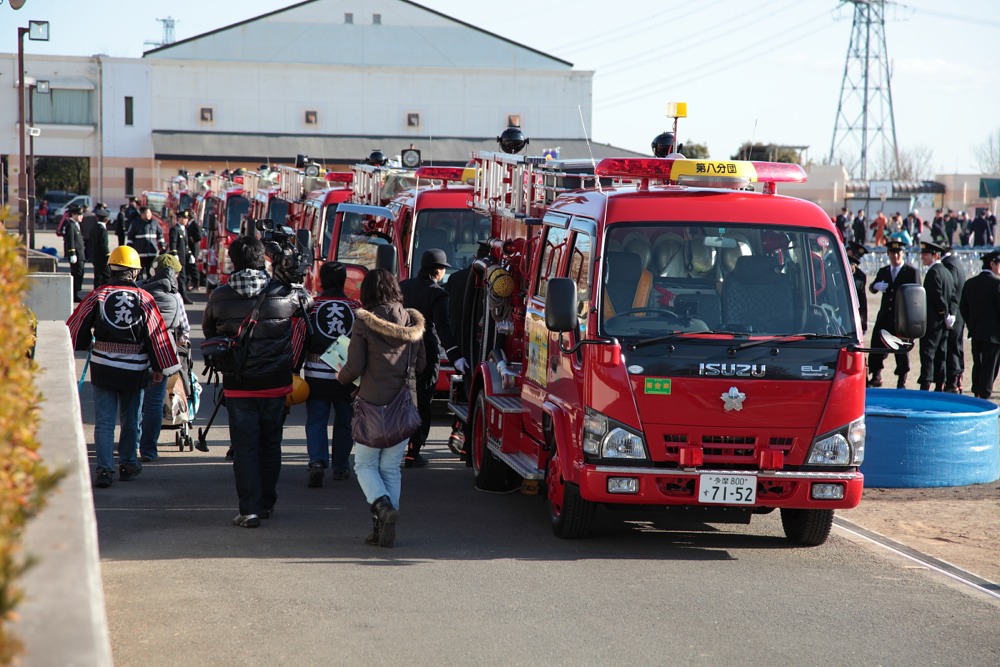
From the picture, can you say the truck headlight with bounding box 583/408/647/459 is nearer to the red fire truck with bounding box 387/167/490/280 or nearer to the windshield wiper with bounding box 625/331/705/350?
the windshield wiper with bounding box 625/331/705/350

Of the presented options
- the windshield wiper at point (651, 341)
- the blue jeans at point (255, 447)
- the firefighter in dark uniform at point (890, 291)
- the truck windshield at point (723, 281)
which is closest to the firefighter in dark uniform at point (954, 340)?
the firefighter in dark uniform at point (890, 291)

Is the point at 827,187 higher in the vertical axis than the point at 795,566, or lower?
higher

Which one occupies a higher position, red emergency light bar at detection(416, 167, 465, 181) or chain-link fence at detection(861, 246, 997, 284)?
red emergency light bar at detection(416, 167, 465, 181)

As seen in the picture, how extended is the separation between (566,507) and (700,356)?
54.1 inches

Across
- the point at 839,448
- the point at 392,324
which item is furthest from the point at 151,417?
the point at 839,448

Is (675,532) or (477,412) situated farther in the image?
(477,412)

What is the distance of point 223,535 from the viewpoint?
839cm

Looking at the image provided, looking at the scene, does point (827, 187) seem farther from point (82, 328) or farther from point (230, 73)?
point (82, 328)

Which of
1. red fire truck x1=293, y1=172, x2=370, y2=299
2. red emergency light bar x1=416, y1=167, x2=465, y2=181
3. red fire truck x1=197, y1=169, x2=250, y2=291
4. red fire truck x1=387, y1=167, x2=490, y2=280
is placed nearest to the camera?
red fire truck x1=387, y1=167, x2=490, y2=280

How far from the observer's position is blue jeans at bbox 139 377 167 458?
35.1 feet

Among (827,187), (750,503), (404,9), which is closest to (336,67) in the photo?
(404,9)

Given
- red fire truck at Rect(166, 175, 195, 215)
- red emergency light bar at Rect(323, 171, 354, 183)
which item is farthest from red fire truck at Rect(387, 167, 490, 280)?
red fire truck at Rect(166, 175, 195, 215)

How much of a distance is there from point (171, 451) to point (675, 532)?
508cm

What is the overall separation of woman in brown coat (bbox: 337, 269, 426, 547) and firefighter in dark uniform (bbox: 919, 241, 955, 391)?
895 cm
